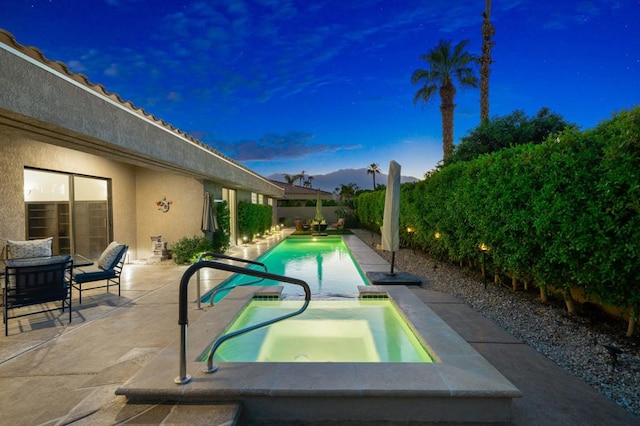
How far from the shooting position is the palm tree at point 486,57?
1912 centimetres

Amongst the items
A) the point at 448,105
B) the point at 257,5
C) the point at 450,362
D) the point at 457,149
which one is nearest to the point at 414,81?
the point at 448,105

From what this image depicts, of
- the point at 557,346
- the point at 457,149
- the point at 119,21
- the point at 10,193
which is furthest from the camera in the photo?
the point at 119,21

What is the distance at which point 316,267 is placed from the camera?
35.7ft

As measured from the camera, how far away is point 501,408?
9.30 ft

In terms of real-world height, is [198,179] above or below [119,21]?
below

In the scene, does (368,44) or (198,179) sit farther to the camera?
(368,44)

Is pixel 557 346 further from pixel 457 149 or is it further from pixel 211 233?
pixel 457 149

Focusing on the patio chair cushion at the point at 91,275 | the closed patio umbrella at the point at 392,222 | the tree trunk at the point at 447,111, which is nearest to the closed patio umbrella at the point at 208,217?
the patio chair cushion at the point at 91,275

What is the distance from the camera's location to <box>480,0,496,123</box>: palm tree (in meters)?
19.1

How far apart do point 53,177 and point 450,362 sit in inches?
407

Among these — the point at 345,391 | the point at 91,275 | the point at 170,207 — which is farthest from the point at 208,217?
the point at 345,391

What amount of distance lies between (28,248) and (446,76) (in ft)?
80.0

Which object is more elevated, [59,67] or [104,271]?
[59,67]

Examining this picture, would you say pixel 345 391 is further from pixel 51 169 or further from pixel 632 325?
pixel 51 169
